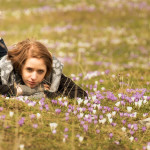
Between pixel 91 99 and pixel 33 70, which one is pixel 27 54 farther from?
pixel 91 99

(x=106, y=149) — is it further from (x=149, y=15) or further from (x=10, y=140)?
(x=149, y=15)

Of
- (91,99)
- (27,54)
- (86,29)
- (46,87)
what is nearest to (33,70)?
(27,54)

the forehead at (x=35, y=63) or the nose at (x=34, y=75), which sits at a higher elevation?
the forehead at (x=35, y=63)

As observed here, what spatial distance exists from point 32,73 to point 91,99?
1749 millimetres

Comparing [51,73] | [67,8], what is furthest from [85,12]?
[51,73]

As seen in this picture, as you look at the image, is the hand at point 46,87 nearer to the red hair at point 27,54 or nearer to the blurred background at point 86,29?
the red hair at point 27,54

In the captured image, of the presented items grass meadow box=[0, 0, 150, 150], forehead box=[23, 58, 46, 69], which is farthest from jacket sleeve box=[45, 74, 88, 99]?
forehead box=[23, 58, 46, 69]

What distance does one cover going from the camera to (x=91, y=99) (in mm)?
8031

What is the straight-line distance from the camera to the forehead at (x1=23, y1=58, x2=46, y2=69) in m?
7.54

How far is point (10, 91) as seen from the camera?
7684 millimetres

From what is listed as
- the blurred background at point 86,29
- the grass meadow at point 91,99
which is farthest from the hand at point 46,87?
the blurred background at point 86,29

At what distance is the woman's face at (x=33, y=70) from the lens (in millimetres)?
7547

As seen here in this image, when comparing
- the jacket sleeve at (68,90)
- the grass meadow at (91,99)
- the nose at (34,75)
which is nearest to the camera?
the grass meadow at (91,99)

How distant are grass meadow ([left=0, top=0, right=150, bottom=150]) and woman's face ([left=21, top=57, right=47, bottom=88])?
0.55m
